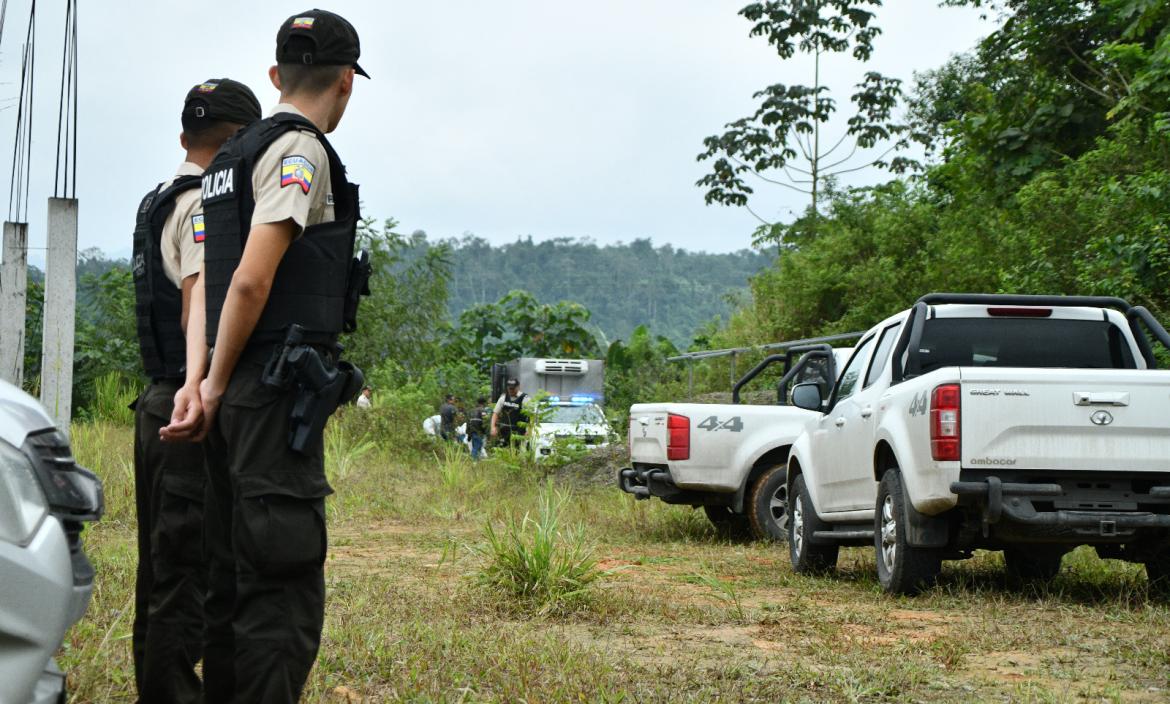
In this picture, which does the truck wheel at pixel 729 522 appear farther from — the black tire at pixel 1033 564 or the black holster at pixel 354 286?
the black holster at pixel 354 286

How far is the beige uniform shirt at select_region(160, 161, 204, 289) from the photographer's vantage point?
433 centimetres

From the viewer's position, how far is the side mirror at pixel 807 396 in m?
9.16

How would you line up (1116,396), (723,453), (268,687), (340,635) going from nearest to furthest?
1. (268,687)
2. (340,635)
3. (1116,396)
4. (723,453)

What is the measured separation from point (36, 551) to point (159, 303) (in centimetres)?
195

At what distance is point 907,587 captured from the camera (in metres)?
7.80

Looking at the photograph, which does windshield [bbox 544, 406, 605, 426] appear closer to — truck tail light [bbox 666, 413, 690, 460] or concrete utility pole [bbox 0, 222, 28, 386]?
truck tail light [bbox 666, 413, 690, 460]

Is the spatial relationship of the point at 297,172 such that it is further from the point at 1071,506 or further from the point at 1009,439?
the point at 1071,506

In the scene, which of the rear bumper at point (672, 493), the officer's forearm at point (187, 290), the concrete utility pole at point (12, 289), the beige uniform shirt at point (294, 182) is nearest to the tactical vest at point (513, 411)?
the rear bumper at point (672, 493)

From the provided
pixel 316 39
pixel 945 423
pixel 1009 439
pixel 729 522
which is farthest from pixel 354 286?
pixel 729 522

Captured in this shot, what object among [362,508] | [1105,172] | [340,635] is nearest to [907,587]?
[340,635]

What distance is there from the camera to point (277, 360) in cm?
364

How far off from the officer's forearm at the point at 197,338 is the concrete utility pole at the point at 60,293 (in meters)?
4.04

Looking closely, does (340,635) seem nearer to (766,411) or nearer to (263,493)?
(263,493)

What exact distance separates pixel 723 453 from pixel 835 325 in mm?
12811
